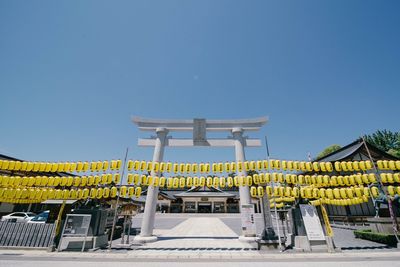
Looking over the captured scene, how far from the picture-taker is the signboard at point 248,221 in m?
9.80

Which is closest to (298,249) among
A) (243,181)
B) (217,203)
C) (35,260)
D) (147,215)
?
(243,181)

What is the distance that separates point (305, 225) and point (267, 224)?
66.4 inches

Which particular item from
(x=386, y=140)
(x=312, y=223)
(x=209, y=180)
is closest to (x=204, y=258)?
(x=209, y=180)

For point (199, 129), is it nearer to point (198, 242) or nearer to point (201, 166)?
point (201, 166)

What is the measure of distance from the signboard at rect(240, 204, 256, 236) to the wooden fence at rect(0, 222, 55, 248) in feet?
31.5

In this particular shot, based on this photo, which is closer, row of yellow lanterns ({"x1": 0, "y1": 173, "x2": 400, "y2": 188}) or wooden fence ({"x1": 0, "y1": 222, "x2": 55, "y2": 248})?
wooden fence ({"x1": 0, "y1": 222, "x2": 55, "y2": 248})

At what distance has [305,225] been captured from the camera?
845 centimetres

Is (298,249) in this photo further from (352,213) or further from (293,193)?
(352,213)

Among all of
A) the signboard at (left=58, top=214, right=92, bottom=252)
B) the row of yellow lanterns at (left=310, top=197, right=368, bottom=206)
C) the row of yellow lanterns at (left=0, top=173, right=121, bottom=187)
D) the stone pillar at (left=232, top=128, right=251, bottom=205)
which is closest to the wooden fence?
the signboard at (left=58, top=214, right=92, bottom=252)

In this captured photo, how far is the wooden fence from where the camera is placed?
28.5ft

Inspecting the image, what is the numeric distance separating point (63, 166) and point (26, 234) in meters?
3.47

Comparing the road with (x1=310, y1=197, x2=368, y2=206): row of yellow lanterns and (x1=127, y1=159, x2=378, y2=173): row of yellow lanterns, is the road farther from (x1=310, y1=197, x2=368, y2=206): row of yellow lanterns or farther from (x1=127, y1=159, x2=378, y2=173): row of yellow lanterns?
(x1=127, y1=159, x2=378, y2=173): row of yellow lanterns

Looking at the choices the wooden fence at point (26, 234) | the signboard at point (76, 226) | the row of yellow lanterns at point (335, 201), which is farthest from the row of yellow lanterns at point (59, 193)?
the row of yellow lanterns at point (335, 201)

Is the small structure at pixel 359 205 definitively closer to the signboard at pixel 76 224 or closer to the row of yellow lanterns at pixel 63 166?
the row of yellow lanterns at pixel 63 166
